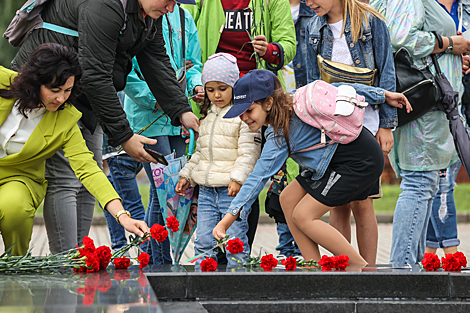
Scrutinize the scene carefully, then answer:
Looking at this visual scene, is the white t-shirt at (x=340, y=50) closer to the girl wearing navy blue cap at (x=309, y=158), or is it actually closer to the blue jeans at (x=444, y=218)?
the girl wearing navy blue cap at (x=309, y=158)

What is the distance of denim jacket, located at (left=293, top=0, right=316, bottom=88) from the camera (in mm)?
4805

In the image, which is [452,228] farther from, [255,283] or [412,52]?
[255,283]

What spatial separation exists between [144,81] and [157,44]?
0.37m

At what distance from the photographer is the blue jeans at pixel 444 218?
14.6 feet

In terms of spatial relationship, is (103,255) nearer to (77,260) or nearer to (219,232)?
(77,260)

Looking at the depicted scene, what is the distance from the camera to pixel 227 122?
3.92 metres

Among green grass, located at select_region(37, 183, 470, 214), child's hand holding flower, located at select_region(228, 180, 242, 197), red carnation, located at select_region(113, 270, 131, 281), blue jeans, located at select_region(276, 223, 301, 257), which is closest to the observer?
red carnation, located at select_region(113, 270, 131, 281)

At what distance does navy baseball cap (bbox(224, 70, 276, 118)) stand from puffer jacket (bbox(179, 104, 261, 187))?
0.41 metres

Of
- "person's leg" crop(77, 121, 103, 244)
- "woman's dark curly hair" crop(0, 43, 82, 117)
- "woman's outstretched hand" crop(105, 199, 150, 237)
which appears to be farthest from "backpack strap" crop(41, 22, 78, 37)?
"woman's outstretched hand" crop(105, 199, 150, 237)

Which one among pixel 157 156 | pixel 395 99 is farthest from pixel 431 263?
pixel 157 156

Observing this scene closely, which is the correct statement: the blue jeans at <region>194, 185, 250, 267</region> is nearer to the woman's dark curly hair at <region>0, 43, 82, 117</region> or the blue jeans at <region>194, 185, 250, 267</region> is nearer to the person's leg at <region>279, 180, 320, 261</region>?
the person's leg at <region>279, 180, 320, 261</region>

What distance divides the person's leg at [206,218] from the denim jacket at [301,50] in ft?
4.61

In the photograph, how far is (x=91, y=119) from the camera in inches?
145

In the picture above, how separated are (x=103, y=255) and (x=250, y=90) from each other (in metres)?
1.29
